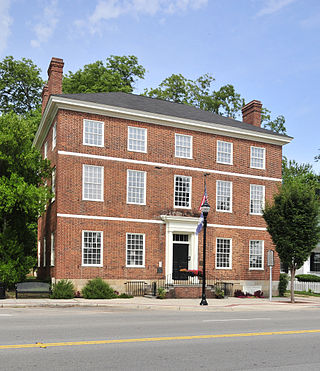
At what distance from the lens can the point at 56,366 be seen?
758 cm

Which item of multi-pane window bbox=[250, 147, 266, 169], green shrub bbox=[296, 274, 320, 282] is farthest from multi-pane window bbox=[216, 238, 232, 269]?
green shrub bbox=[296, 274, 320, 282]

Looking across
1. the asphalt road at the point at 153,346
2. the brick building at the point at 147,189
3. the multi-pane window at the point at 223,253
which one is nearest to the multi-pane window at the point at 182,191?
the brick building at the point at 147,189

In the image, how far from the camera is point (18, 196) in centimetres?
2509

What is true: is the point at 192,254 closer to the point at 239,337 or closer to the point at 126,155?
the point at 126,155

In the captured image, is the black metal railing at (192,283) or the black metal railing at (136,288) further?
the black metal railing at (192,283)

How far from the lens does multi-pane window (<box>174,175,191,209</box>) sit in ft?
96.9

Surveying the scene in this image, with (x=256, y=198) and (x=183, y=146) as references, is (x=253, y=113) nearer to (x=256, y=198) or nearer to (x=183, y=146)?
(x=256, y=198)

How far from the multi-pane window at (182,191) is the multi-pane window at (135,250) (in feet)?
10.6

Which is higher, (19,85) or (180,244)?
(19,85)

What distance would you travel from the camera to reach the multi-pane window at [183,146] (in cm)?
3000

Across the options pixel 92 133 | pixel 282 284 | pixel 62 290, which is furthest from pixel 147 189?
pixel 282 284

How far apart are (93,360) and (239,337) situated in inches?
169

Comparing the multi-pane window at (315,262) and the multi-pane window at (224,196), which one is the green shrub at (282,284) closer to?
the multi-pane window at (224,196)

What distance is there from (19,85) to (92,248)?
32.5 m
